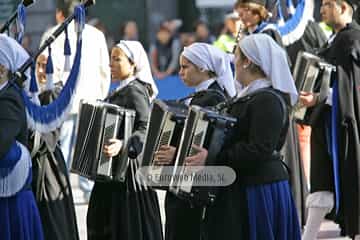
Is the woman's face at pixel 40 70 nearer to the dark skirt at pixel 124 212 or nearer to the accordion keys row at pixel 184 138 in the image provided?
the dark skirt at pixel 124 212

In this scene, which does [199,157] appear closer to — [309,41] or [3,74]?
[3,74]

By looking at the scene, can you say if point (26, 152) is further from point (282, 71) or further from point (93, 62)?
point (93, 62)

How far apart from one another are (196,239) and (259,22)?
2.31m

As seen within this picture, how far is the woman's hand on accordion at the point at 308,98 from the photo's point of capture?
8.15 m

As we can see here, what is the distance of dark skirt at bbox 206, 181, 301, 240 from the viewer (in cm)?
638

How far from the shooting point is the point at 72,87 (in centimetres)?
730

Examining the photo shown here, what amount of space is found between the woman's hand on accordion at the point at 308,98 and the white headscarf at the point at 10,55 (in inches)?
85.5

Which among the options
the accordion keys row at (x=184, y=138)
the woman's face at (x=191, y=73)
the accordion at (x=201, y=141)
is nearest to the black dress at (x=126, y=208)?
the woman's face at (x=191, y=73)

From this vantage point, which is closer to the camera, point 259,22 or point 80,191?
point 259,22

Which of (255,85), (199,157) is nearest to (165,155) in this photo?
(199,157)

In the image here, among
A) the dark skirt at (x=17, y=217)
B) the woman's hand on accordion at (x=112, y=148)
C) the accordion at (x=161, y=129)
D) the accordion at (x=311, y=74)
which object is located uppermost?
the accordion at (x=311, y=74)

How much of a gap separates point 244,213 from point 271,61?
2.61 ft

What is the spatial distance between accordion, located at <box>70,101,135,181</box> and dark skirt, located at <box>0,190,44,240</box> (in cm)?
95

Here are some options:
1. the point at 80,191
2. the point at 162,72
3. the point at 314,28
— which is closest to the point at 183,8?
the point at 162,72
